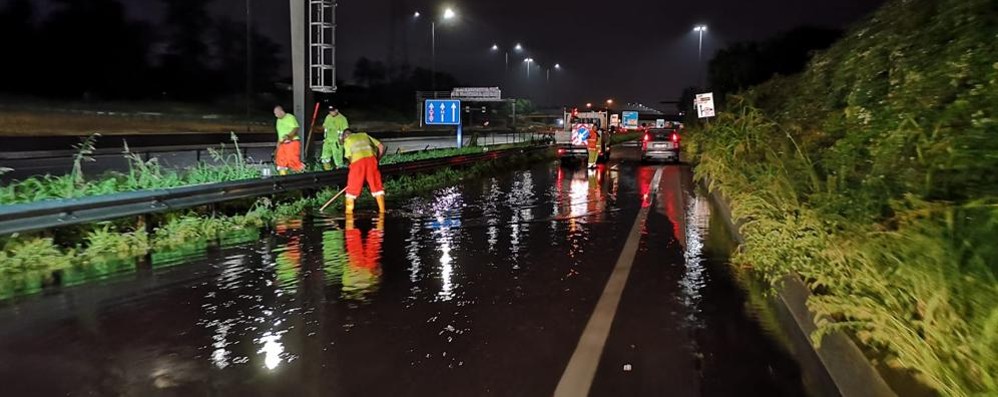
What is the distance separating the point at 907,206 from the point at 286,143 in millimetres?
12144

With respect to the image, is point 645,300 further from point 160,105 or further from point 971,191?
point 160,105

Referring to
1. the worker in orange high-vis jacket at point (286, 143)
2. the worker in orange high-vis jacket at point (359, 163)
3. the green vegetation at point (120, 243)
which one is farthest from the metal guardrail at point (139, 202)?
the worker in orange high-vis jacket at point (359, 163)

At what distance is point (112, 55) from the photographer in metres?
52.6

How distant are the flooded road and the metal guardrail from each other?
1296mm

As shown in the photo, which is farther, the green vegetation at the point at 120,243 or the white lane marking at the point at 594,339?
the green vegetation at the point at 120,243

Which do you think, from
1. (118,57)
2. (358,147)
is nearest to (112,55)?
(118,57)

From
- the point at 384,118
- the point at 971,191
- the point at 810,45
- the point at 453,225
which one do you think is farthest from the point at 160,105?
the point at 971,191

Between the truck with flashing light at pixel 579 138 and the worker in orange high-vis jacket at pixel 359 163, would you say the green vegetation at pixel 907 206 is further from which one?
the truck with flashing light at pixel 579 138

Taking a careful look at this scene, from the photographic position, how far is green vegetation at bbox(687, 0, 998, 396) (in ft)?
14.4

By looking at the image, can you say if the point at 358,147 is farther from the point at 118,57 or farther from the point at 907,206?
the point at 118,57

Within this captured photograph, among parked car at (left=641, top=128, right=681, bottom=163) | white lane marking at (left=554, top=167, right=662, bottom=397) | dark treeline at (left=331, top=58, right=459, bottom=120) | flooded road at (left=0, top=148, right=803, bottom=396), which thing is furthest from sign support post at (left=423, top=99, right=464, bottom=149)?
dark treeline at (left=331, top=58, right=459, bottom=120)

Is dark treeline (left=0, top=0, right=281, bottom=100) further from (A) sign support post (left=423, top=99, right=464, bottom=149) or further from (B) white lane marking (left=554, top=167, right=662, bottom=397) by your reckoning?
(B) white lane marking (left=554, top=167, right=662, bottom=397)

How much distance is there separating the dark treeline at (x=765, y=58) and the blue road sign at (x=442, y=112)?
53.2 feet

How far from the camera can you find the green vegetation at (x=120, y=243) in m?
8.45
